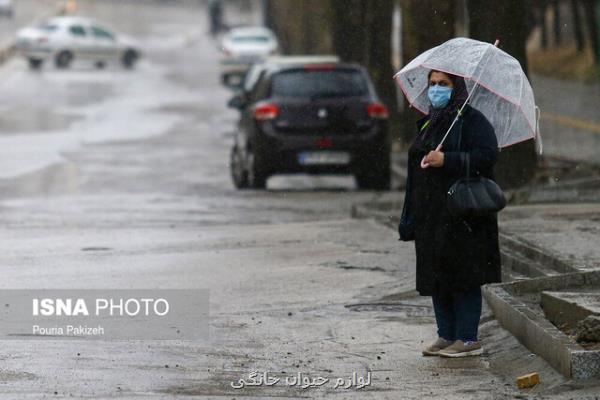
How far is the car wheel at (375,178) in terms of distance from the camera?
71.5 ft

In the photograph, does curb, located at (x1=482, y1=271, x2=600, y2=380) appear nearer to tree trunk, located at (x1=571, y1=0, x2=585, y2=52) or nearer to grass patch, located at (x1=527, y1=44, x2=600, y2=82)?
grass patch, located at (x1=527, y1=44, x2=600, y2=82)

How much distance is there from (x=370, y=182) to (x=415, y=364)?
12.7 meters

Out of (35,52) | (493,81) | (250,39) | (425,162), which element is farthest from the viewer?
(250,39)

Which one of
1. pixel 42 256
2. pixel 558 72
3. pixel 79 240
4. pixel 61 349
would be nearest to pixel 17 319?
pixel 61 349

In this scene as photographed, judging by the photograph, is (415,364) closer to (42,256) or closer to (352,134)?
(42,256)

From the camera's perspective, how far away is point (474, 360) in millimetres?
9594

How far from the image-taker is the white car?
6091 centimetres

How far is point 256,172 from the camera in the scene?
2167cm

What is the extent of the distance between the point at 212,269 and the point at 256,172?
8.39m

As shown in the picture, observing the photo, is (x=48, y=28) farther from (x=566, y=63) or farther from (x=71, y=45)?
(x=566, y=63)

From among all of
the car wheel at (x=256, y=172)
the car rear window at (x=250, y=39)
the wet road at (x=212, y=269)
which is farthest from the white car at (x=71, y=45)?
the car wheel at (x=256, y=172)

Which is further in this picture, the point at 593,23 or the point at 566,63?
the point at 566,63

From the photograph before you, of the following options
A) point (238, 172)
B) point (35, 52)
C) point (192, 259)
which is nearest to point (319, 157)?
point (238, 172)

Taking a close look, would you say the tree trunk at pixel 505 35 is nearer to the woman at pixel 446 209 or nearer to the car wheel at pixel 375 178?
the car wheel at pixel 375 178
